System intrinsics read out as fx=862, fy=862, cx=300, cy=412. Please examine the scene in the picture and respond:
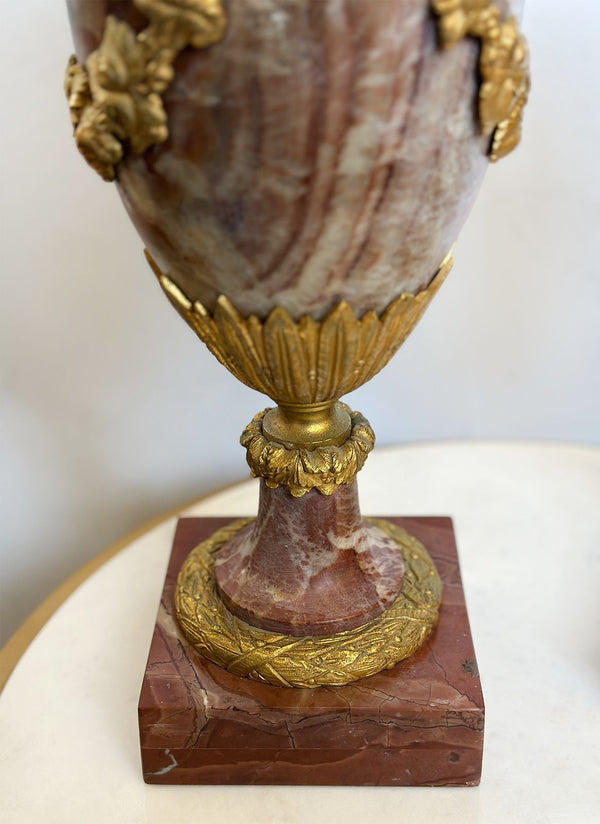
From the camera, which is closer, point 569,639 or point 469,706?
point 469,706

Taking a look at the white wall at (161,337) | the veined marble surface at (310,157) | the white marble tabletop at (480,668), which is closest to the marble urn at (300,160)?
the veined marble surface at (310,157)

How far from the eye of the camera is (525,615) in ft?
3.26

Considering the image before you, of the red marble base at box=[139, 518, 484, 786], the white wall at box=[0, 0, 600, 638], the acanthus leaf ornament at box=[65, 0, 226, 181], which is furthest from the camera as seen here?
the white wall at box=[0, 0, 600, 638]

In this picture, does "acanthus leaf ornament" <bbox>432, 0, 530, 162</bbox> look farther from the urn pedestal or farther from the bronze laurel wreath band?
the bronze laurel wreath band

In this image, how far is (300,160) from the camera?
574 millimetres

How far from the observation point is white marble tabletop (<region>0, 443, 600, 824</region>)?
2.58 ft

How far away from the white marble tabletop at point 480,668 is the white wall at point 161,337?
0.16 m

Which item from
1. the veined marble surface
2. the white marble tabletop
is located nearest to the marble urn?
the veined marble surface

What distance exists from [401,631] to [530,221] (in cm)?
68

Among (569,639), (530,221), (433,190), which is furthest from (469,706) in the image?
(530,221)

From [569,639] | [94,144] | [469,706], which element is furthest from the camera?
[569,639]

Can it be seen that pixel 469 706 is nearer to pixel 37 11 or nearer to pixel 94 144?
pixel 94 144

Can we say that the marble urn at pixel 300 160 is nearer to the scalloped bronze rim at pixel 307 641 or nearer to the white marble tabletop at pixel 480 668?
the scalloped bronze rim at pixel 307 641

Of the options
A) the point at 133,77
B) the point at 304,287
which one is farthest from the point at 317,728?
the point at 133,77
